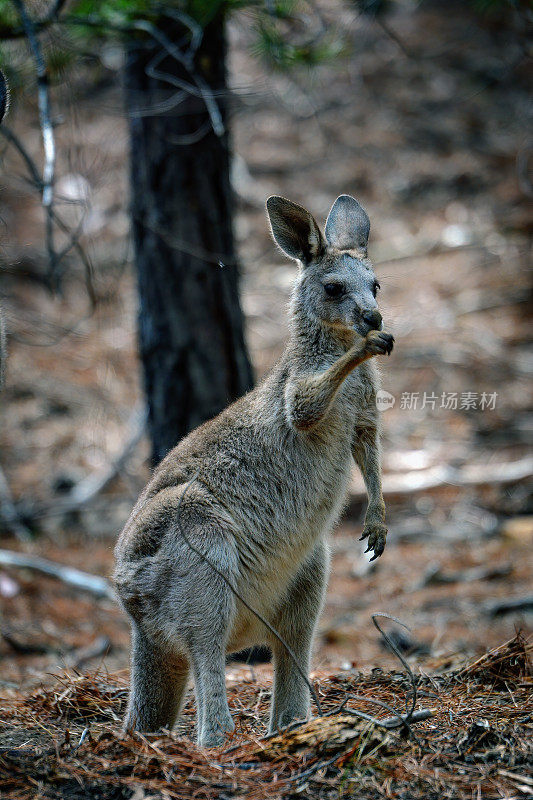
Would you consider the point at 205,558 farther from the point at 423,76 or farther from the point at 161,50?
the point at 423,76

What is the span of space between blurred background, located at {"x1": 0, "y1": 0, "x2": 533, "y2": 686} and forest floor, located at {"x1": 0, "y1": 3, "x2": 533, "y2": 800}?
0.11ft

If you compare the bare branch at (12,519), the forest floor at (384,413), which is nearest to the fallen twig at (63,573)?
the forest floor at (384,413)

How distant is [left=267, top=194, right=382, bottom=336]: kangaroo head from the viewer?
3201 mm

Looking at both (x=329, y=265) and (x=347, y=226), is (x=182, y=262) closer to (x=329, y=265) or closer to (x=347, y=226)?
(x=347, y=226)

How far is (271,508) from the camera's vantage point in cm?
327

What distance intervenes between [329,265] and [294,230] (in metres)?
0.20

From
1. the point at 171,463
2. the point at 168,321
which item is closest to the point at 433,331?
the point at 168,321

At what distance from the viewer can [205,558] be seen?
3.05m

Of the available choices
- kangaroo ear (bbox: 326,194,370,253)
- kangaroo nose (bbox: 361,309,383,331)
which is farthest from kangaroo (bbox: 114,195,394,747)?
kangaroo ear (bbox: 326,194,370,253)

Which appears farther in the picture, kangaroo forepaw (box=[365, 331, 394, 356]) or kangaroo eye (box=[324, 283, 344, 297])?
kangaroo eye (box=[324, 283, 344, 297])

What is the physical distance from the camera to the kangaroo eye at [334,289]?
3.26 metres

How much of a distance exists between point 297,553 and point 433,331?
6467 millimetres

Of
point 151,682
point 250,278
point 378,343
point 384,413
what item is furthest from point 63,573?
point 250,278

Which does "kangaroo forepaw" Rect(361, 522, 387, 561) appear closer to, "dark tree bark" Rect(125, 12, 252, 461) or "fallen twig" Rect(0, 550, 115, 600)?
"dark tree bark" Rect(125, 12, 252, 461)
